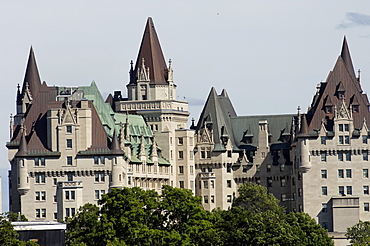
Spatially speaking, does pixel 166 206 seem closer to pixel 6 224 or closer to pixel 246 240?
pixel 246 240

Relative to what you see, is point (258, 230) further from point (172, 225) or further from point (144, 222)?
point (144, 222)

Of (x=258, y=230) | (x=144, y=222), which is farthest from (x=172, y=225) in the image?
(x=258, y=230)

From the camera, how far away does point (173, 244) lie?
18388 centimetres

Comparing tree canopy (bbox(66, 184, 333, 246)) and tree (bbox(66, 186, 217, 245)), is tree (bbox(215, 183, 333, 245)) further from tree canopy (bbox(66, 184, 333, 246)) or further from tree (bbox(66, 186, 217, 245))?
tree (bbox(66, 186, 217, 245))

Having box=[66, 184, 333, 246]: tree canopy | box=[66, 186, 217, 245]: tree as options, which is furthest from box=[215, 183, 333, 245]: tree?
box=[66, 186, 217, 245]: tree

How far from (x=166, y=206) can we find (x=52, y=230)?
17.2 m

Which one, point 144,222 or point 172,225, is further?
point 172,225

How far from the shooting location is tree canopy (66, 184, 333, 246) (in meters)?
185

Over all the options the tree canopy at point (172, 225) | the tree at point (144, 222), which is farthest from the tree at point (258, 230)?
the tree at point (144, 222)

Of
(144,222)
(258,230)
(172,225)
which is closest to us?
(258,230)

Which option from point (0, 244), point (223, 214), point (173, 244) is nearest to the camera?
point (0, 244)

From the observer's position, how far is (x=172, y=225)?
191 metres

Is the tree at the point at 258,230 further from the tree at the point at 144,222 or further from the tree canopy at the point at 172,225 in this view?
the tree at the point at 144,222

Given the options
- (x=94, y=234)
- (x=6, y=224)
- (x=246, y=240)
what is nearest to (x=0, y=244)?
(x=6, y=224)
